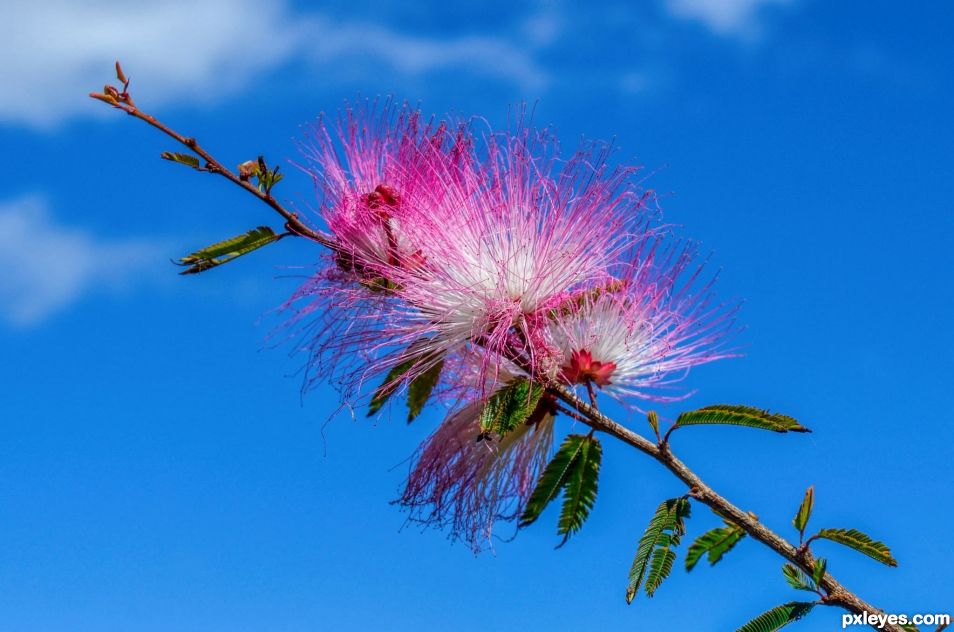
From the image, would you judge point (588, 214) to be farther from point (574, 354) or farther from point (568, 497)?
point (568, 497)

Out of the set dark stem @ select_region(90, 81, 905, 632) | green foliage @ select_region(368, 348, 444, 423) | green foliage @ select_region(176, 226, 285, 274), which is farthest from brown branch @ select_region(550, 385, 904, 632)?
green foliage @ select_region(176, 226, 285, 274)

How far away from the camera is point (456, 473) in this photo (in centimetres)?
356

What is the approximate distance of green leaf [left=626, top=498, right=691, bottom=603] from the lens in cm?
291

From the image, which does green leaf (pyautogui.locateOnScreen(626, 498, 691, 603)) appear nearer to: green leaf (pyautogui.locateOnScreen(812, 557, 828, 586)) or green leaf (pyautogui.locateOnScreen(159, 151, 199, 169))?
green leaf (pyautogui.locateOnScreen(812, 557, 828, 586))

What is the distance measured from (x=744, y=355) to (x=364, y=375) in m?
1.33

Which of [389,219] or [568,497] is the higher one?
[389,219]

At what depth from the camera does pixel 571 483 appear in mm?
3131

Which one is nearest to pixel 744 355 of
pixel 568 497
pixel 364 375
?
pixel 568 497

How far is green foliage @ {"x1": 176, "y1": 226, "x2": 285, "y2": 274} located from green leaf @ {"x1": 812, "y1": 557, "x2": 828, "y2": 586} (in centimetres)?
203

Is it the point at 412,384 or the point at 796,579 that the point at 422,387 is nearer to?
the point at 412,384

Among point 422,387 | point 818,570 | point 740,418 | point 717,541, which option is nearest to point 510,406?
point 422,387

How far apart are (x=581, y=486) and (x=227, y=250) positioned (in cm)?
143

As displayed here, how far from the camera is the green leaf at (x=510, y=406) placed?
2982 mm

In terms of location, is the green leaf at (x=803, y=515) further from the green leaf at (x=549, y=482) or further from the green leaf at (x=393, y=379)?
the green leaf at (x=393, y=379)
